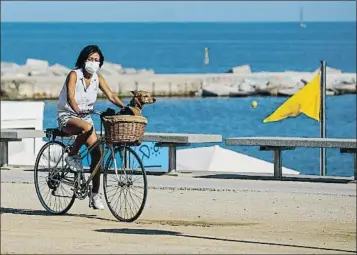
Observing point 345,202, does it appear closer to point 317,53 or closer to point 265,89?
point 265,89

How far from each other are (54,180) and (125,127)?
1.37 m

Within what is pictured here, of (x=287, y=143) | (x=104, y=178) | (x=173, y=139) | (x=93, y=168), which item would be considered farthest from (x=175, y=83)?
(x=93, y=168)

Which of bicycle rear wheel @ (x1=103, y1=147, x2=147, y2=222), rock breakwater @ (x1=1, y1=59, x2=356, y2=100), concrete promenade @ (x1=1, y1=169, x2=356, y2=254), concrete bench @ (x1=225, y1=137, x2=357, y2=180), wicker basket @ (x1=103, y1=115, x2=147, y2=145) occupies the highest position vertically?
rock breakwater @ (x1=1, y1=59, x2=356, y2=100)

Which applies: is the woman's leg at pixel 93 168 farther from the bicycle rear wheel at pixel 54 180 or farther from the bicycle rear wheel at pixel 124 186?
the bicycle rear wheel at pixel 54 180

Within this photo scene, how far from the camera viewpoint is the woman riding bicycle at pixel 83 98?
433 inches

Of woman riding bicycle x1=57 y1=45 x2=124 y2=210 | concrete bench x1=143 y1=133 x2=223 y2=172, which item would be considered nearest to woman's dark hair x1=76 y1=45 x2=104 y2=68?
woman riding bicycle x1=57 y1=45 x2=124 y2=210

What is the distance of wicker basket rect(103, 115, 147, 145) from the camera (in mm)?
10594

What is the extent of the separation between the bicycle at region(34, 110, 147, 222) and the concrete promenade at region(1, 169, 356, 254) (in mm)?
155

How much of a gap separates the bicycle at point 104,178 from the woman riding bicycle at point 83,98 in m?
0.13

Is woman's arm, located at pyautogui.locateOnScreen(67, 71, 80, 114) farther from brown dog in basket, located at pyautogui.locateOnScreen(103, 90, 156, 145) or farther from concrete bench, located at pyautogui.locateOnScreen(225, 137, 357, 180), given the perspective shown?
concrete bench, located at pyautogui.locateOnScreen(225, 137, 357, 180)

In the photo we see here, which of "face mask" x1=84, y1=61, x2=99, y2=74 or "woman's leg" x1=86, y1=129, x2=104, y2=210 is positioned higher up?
"face mask" x1=84, y1=61, x2=99, y2=74

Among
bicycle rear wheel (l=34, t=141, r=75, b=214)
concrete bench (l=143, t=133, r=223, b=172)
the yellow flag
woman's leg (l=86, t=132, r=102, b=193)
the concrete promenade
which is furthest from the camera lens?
the yellow flag

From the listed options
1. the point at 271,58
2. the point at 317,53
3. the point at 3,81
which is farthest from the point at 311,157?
the point at 317,53

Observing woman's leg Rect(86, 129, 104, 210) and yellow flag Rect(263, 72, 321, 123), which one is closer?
woman's leg Rect(86, 129, 104, 210)
